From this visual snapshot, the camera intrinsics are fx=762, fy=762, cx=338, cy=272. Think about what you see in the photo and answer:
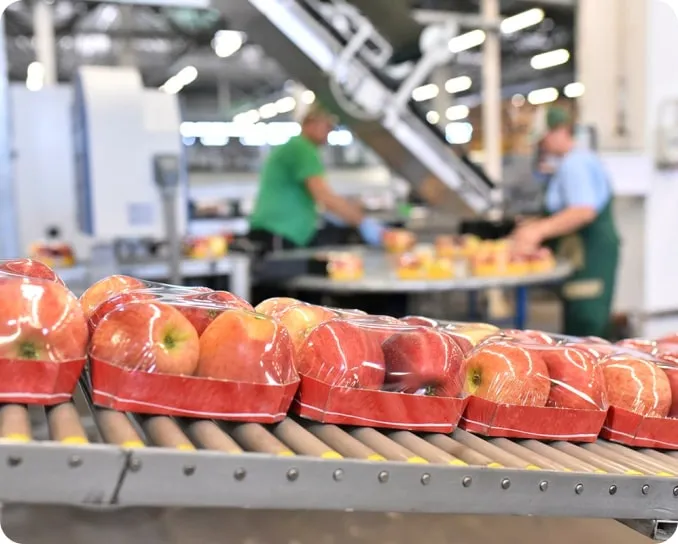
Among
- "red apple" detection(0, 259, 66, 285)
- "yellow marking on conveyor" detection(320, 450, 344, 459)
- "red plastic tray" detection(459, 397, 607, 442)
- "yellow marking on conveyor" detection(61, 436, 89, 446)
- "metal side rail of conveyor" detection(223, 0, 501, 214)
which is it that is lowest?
"red plastic tray" detection(459, 397, 607, 442)

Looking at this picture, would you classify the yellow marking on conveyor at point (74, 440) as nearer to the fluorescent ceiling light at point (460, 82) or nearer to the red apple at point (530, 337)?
the red apple at point (530, 337)

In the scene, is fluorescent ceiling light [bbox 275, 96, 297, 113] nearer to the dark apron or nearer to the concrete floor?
the dark apron

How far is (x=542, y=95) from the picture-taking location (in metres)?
16.7

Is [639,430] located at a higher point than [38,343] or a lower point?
lower

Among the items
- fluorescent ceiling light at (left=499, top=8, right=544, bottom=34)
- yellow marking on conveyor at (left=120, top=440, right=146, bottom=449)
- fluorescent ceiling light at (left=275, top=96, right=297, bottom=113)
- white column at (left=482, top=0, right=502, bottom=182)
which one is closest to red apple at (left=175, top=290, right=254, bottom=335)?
yellow marking on conveyor at (left=120, top=440, right=146, bottom=449)

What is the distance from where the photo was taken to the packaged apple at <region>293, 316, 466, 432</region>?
3.24ft

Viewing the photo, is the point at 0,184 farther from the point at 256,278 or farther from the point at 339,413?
the point at 339,413

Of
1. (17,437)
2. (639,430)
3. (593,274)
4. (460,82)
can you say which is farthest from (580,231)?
(460,82)

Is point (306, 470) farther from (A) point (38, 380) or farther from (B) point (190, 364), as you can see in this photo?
(A) point (38, 380)

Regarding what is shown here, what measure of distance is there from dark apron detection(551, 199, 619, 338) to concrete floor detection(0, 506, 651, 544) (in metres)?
3.04

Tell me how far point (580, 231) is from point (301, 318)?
3263mm

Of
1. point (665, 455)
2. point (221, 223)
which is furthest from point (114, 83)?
point (221, 223)

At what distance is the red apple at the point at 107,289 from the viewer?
1205 millimetres

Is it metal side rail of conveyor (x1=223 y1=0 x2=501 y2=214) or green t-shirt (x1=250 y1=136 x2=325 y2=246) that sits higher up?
metal side rail of conveyor (x1=223 y1=0 x2=501 y2=214)
